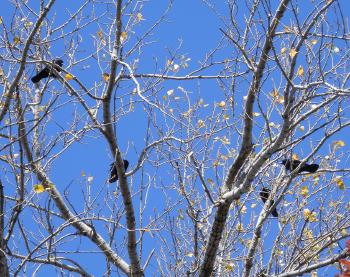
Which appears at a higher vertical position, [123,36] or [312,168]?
[123,36]

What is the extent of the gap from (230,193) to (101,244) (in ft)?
4.95

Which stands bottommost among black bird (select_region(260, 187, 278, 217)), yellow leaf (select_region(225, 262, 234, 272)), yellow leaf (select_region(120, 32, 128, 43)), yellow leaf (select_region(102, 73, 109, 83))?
yellow leaf (select_region(225, 262, 234, 272))

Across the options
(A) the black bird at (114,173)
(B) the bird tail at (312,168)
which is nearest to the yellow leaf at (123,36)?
(A) the black bird at (114,173)

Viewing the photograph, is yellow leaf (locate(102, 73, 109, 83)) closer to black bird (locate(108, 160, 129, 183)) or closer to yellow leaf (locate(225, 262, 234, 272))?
black bird (locate(108, 160, 129, 183))

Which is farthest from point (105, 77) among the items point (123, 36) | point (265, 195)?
point (265, 195)

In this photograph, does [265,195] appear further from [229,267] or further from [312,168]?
[312,168]

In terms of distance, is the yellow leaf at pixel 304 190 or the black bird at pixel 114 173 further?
the yellow leaf at pixel 304 190

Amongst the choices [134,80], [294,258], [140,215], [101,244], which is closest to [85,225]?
[101,244]

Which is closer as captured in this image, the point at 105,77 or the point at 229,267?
the point at 105,77

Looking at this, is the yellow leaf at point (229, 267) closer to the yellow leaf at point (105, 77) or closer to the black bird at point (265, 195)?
the black bird at point (265, 195)

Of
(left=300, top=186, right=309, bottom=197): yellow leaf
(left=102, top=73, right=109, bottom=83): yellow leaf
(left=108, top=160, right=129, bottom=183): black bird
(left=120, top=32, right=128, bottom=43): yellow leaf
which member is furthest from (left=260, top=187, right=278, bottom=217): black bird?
(left=120, top=32, right=128, bottom=43): yellow leaf

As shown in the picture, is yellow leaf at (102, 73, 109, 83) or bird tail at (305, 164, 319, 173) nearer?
bird tail at (305, 164, 319, 173)

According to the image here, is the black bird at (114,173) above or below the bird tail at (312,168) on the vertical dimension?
above

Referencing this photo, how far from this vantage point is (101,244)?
5.80 metres
